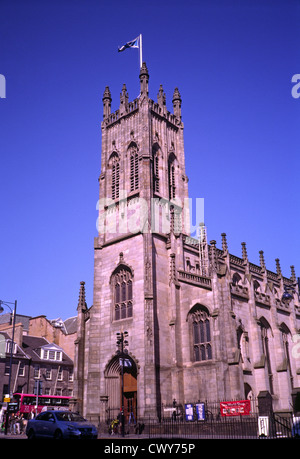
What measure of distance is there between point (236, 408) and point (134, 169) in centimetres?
2508

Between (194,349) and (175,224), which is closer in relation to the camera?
(194,349)

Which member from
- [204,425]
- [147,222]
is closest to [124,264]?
[147,222]

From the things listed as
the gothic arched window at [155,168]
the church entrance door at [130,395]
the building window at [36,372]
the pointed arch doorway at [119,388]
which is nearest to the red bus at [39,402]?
the building window at [36,372]

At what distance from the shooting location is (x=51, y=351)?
58344 millimetres

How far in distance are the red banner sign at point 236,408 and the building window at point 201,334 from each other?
25.7ft

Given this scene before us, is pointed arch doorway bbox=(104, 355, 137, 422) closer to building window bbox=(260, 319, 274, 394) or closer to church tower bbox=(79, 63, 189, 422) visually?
church tower bbox=(79, 63, 189, 422)

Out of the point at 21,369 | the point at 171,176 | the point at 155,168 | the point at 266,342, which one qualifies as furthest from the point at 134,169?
the point at 21,369

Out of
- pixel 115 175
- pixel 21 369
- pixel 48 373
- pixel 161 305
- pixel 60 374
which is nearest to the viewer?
pixel 161 305

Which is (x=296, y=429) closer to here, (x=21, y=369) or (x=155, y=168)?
(x=155, y=168)

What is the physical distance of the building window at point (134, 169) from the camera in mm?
43066

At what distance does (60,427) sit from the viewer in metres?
19.6

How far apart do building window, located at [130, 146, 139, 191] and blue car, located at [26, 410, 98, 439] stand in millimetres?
25330
